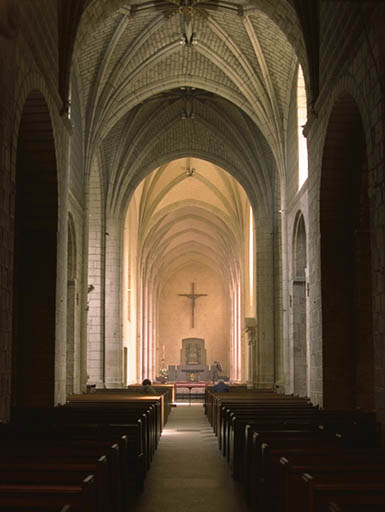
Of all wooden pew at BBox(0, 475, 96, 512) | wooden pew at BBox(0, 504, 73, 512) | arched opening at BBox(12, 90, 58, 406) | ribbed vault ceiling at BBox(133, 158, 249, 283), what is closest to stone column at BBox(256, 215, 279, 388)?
ribbed vault ceiling at BBox(133, 158, 249, 283)

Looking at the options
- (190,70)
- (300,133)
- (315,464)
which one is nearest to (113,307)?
(190,70)

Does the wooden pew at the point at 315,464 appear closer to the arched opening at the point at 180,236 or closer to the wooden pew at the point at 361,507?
the wooden pew at the point at 361,507

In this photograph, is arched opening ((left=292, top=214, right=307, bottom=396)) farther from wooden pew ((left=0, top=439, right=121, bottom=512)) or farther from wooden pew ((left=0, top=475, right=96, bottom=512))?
wooden pew ((left=0, top=475, right=96, bottom=512))

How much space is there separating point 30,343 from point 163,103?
14089 millimetres

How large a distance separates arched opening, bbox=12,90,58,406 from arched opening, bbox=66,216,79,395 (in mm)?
5739

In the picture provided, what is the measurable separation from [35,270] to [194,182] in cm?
2208

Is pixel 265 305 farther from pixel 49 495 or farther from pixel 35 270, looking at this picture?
pixel 49 495

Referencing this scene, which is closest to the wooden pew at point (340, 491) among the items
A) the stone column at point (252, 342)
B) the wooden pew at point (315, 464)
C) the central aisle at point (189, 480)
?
the wooden pew at point (315, 464)

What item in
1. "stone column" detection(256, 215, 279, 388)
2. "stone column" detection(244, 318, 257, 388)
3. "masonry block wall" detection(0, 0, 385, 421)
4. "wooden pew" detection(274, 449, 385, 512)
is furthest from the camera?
"stone column" detection(244, 318, 257, 388)

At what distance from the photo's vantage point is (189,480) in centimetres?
917

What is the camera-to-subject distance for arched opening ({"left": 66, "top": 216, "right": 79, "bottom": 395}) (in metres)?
18.3

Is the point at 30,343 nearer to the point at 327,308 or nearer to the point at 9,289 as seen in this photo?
the point at 9,289

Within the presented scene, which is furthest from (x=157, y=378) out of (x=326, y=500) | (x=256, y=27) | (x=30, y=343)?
(x=326, y=500)

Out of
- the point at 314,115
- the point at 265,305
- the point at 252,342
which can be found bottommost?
the point at 252,342
